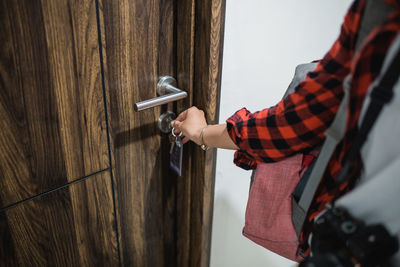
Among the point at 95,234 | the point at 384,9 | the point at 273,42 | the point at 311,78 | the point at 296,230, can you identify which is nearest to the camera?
Result: the point at 384,9

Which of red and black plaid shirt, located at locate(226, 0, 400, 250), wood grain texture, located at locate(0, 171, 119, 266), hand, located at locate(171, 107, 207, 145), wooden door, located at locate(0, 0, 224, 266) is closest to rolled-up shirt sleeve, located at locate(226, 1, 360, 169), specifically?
red and black plaid shirt, located at locate(226, 0, 400, 250)

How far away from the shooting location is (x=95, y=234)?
0.77m

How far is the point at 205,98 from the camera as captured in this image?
29.7 inches

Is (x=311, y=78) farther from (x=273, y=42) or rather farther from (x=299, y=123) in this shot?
(x=273, y=42)

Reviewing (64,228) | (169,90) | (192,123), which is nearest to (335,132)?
(192,123)

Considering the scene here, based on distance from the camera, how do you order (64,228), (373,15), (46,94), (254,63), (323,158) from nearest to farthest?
(373,15)
(323,158)
(46,94)
(64,228)
(254,63)

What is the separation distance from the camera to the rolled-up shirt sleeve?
0.42 metres

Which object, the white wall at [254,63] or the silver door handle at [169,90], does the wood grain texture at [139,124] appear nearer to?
the silver door handle at [169,90]

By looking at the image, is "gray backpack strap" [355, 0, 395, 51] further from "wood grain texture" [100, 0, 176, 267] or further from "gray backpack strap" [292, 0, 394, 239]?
"wood grain texture" [100, 0, 176, 267]

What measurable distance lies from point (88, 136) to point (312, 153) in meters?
0.48

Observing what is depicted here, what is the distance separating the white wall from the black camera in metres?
0.46

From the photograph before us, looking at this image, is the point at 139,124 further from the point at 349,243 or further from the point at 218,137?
the point at 349,243

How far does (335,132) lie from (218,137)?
242 mm

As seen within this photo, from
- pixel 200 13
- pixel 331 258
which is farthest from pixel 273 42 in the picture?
pixel 331 258
